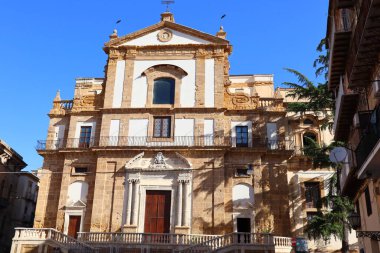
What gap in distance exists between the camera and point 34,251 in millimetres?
23578

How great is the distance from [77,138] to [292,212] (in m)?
16.3

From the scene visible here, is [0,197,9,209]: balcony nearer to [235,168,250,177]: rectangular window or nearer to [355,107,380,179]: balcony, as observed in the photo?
[235,168,250,177]: rectangular window

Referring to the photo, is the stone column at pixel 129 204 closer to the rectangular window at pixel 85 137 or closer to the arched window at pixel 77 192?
the arched window at pixel 77 192

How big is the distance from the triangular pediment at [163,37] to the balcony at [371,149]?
20497 mm

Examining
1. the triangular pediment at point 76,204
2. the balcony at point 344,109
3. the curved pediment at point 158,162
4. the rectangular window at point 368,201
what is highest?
the curved pediment at point 158,162

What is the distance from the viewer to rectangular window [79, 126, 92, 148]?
29781 mm

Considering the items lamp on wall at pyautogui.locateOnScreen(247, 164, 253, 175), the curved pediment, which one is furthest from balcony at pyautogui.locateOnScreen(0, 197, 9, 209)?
lamp on wall at pyautogui.locateOnScreen(247, 164, 253, 175)

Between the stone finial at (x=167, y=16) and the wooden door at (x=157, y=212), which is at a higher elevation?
the stone finial at (x=167, y=16)

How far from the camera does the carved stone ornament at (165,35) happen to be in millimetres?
31750

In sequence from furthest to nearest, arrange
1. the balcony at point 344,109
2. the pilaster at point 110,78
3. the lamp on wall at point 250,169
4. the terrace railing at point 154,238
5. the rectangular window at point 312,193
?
the pilaster at point 110,78 → the rectangular window at point 312,193 → the lamp on wall at point 250,169 → the terrace railing at point 154,238 → the balcony at point 344,109

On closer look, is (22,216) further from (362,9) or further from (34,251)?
(362,9)

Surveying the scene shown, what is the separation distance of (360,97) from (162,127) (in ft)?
53.5

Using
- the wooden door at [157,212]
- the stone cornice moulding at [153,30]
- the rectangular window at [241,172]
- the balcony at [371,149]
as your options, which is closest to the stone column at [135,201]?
the wooden door at [157,212]

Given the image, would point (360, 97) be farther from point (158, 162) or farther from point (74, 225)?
point (74, 225)
